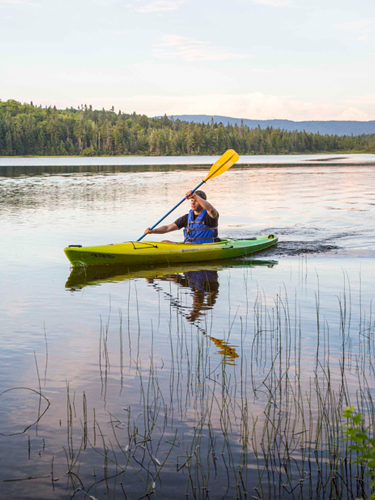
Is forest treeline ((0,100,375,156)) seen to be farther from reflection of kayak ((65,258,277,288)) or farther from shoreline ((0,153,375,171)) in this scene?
reflection of kayak ((65,258,277,288))

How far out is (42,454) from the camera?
4.18m

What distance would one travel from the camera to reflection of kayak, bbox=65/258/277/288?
36.0 feet

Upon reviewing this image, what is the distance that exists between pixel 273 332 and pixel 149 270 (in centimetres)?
530

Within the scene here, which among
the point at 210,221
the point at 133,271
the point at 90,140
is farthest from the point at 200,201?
the point at 90,140

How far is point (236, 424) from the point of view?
4602mm

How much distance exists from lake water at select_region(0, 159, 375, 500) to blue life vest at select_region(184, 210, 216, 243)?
620 mm

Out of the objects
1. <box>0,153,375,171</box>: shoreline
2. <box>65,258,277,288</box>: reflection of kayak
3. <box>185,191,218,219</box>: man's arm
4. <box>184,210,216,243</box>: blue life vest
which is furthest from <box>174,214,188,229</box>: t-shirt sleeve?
<box>0,153,375,171</box>: shoreline

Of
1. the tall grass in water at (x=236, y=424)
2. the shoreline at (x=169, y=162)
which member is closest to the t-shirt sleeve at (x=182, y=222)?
the tall grass in water at (x=236, y=424)

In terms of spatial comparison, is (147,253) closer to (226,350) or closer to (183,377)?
(226,350)

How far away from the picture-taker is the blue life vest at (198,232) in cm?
1234

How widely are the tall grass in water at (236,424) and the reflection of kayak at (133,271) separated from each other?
13.8 feet

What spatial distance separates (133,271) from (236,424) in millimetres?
7354

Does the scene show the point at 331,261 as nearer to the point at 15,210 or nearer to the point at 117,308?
the point at 117,308

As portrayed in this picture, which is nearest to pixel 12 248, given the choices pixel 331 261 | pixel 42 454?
pixel 331 261
